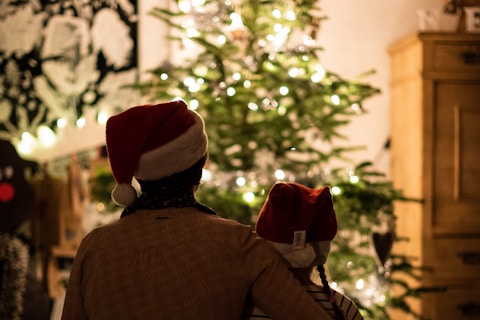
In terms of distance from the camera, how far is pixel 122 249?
1272mm

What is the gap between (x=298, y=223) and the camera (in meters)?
1.31

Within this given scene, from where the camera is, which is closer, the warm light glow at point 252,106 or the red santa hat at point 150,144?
the red santa hat at point 150,144

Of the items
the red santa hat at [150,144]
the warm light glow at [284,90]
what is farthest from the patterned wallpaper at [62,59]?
the red santa hat at [150,144]

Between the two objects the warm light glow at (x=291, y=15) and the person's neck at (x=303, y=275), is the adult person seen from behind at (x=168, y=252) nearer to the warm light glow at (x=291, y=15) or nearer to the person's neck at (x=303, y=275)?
the person's neck at (x=303, y=275)

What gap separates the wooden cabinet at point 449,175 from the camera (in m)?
3.30

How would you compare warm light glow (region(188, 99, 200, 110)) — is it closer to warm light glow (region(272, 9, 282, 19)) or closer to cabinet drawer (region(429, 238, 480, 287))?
warm light glow (region(272, 9, 282, 19))

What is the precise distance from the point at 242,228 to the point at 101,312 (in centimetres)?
31

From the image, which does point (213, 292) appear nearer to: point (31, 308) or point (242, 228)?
point (242, 228)

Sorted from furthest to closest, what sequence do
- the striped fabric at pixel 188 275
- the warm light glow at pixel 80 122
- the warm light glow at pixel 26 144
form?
1. the warm light glow at pixel 80 122
2. the warm light glow at pixel 26 144
3. the striped fabric at pixel 188 275

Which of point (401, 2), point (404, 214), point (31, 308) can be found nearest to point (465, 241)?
point (404, 214)

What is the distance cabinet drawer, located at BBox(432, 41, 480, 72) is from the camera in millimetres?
3299

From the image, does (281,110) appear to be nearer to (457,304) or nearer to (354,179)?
(354,179)

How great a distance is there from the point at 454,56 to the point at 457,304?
4.09 feet

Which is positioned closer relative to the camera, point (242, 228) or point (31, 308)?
point (242, 228)
